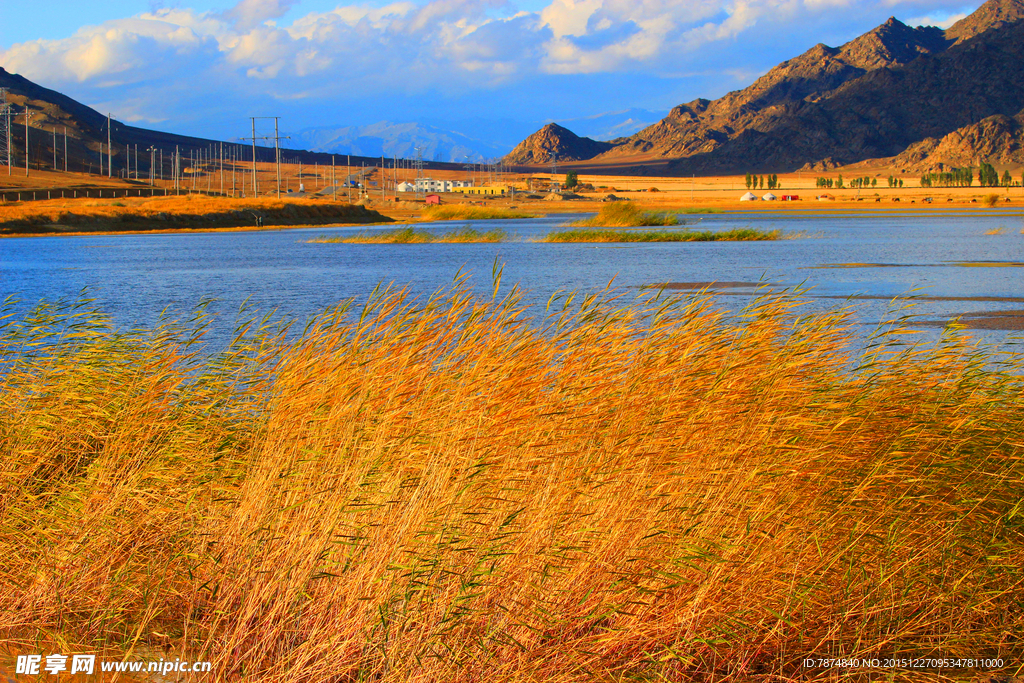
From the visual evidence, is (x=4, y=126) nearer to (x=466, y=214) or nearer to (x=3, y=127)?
(x=3, y=127)

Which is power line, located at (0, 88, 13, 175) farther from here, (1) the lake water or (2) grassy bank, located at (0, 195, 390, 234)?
(1) the lake water

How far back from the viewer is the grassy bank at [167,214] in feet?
305

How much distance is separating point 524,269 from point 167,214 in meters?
73.3

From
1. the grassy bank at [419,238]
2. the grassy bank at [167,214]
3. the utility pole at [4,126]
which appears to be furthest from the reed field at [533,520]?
the utility pole at [4,126]

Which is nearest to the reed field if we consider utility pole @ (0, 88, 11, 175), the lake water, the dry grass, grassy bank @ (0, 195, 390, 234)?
the lake water

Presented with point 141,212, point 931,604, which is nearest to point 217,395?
point 931,604

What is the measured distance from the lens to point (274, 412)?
8836 millimetres

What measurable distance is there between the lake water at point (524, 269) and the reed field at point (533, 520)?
11.1 metres

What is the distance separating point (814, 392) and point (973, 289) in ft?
96.2

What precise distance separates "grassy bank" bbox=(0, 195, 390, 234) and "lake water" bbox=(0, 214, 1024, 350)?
14502 millimetres

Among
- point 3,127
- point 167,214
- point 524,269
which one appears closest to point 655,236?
point 524,269

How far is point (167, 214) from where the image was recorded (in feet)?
344

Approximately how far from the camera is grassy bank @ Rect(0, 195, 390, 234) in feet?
305

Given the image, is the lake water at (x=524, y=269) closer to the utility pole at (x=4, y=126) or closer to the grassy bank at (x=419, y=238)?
the grassy bank at (x=419, y=238)
